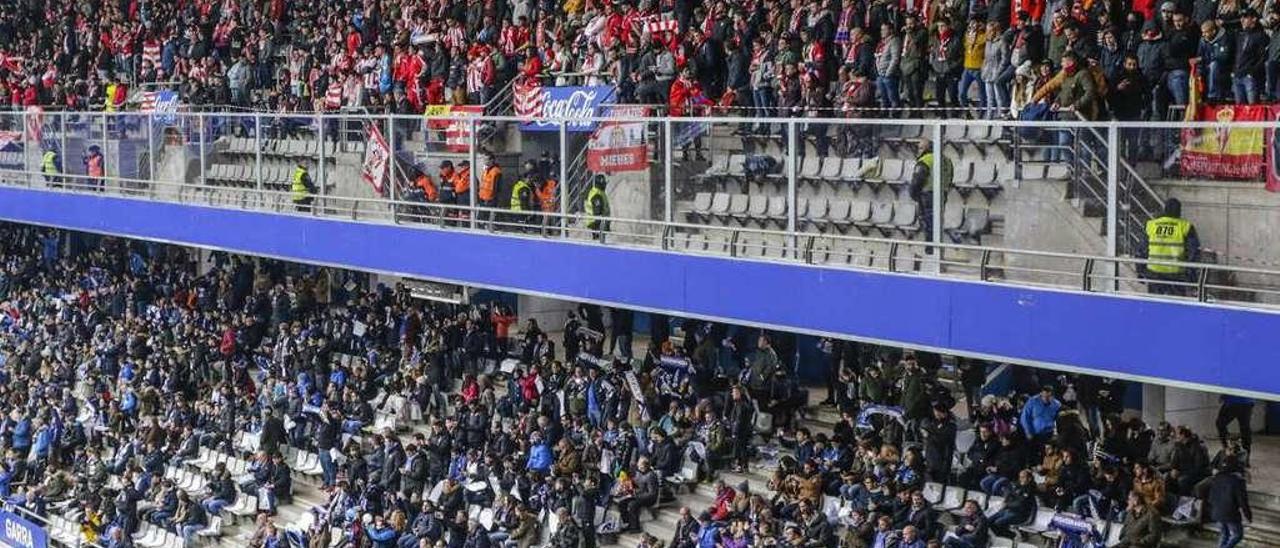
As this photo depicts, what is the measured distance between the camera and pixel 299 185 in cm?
1939

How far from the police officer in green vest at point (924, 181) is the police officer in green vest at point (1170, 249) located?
1.51m

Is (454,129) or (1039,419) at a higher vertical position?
(454,129)

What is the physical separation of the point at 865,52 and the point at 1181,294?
6597 millimetres

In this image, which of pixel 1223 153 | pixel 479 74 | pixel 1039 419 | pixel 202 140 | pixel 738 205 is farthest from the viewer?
pixel 479 74

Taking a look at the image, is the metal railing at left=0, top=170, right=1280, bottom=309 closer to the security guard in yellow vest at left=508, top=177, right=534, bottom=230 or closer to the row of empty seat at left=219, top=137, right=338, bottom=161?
the security guard in yellow vest at left=508, top=177, right=534, bottom=230

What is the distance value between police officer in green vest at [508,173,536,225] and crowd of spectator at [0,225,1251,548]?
2.68 metres

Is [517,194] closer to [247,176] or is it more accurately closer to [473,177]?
[473,177]

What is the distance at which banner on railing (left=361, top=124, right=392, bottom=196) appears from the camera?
56.4ft

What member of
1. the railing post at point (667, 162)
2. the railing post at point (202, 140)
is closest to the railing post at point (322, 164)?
the railing post at point (202, 140)

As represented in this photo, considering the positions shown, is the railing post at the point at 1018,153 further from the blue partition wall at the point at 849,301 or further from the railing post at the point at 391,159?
the railing post at the point at 391,159

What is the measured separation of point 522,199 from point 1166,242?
6.97 metres

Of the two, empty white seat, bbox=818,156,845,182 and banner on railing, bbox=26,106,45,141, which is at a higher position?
banner on railing, bbox=26,106,45,141

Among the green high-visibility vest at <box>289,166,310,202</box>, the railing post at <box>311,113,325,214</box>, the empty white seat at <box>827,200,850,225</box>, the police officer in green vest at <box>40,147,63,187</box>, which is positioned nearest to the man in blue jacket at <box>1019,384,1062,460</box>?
the empty white seat at <box>827,200,850,225</box>

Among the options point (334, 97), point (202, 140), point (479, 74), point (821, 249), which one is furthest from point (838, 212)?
point (334, 97)
